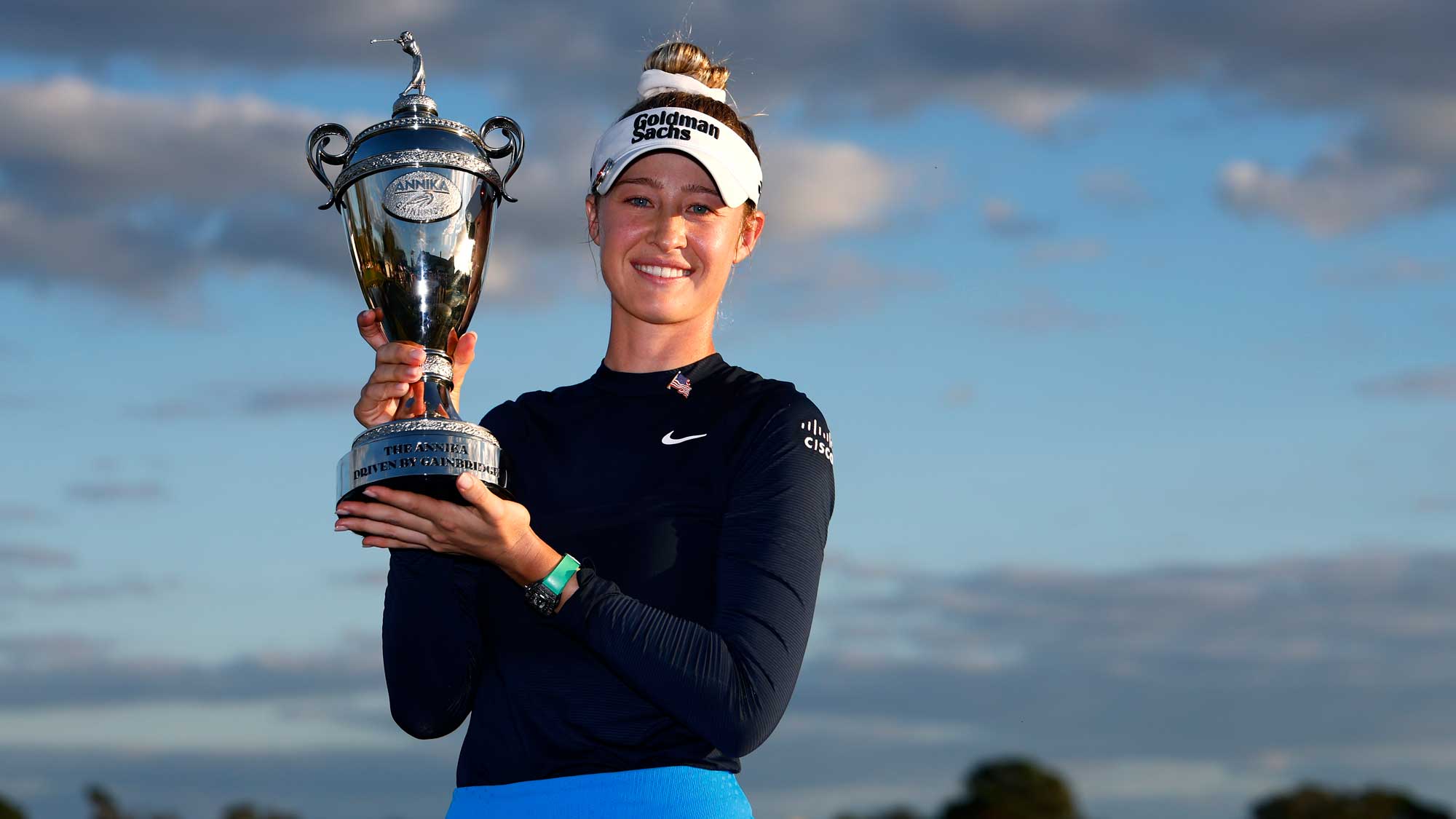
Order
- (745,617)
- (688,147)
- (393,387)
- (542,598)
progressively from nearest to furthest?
(542,598)
(745,617)
(393,387)
(688,147)

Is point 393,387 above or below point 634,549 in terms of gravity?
above

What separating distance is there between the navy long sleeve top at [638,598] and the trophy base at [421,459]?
0.32 m

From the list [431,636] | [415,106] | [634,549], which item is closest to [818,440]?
[634,549]

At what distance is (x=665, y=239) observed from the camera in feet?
17.6

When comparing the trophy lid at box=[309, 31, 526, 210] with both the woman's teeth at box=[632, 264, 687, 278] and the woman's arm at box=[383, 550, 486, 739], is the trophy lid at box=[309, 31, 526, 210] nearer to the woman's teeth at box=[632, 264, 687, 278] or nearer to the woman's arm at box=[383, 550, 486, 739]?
the woman's teeth at box=[632, 264, 687, 278]

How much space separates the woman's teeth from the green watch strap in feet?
4.10

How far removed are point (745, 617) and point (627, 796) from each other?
67cm

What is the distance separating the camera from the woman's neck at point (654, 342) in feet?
18.0

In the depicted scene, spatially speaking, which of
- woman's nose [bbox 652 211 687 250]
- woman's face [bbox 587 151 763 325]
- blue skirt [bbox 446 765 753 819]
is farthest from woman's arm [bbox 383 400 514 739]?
woman's nose [bbox 652 211 687 250]

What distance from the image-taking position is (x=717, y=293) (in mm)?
5523

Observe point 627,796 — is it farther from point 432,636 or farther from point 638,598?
point 432,636

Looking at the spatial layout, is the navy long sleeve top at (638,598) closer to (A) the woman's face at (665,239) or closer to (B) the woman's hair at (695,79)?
(A) the woman's face at (665,239)

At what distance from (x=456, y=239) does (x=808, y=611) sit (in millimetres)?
1957

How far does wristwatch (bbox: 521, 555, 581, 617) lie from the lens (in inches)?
178
